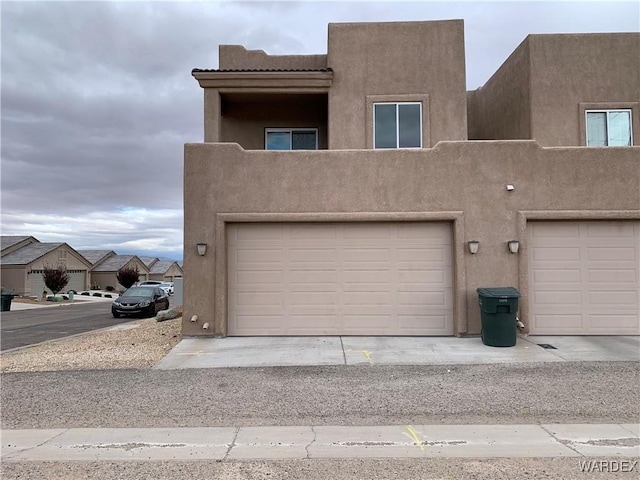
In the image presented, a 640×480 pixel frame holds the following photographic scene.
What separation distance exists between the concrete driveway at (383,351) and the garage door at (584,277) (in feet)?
1.26

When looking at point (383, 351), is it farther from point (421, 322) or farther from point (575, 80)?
point (575, 80)

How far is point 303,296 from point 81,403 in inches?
209

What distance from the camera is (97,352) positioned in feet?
33.2

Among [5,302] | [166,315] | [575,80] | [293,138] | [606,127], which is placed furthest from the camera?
[5,302]

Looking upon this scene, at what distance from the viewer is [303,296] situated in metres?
10.7

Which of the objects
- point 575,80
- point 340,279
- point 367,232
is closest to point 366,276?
point 340,279

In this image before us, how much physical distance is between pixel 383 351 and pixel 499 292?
8.99ft

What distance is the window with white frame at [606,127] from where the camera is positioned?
12.9m

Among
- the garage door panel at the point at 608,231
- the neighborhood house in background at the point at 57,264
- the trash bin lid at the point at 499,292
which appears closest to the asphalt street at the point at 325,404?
the trash bin lid at the point at 499,292

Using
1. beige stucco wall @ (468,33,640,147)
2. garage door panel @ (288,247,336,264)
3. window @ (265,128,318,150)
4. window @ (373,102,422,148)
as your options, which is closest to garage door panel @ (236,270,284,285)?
garage door panel @ (288,247,336,264)

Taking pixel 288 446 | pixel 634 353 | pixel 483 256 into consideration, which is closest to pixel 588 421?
pixel 288 446

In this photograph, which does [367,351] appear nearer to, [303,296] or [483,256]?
[303,296]

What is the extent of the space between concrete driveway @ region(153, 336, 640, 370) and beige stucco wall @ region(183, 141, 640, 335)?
2.72ft

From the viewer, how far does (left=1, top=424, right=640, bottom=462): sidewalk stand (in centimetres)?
466
